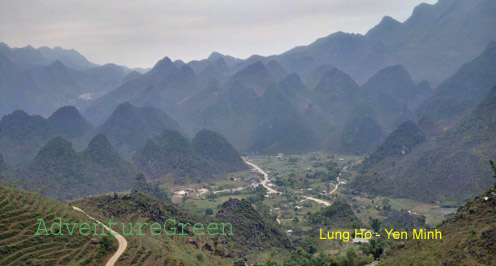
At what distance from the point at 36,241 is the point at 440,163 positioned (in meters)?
76.3

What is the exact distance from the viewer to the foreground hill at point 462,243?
2492 centimetres

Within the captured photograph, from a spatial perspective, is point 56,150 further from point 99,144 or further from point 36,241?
point 36,241

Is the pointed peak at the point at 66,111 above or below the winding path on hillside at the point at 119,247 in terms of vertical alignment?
above

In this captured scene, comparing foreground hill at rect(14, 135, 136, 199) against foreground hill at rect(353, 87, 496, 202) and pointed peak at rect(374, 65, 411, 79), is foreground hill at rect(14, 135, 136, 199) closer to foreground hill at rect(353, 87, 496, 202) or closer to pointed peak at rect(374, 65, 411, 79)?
foreground hill at rect(353, 87, 496, 202)

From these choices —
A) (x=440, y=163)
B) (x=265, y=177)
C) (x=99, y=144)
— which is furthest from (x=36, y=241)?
(x=99, y=144)

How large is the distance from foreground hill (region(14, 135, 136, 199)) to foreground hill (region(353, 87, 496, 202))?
58.8 metres

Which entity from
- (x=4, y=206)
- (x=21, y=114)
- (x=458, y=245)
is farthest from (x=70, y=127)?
(x=458, y=245)

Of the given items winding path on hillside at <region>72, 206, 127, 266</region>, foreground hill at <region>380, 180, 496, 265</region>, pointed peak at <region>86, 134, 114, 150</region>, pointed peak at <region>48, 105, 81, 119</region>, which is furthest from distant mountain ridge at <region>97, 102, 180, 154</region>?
foreground hill at <region>380, 180, 496, 265</region>

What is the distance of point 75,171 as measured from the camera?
298 feet

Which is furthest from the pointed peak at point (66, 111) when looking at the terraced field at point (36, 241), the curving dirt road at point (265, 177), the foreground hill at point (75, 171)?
the terraced field at point (36, 241)

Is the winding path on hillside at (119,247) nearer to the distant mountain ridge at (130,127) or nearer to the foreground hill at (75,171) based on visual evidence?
the foreground hill at (75,171)

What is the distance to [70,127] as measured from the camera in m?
140

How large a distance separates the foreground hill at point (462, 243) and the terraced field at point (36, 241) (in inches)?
953

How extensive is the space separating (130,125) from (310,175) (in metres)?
74.2
